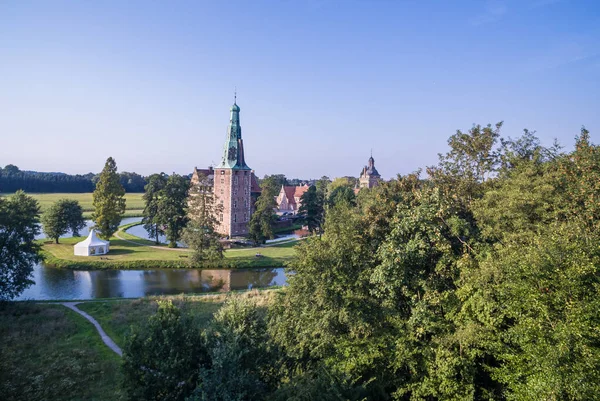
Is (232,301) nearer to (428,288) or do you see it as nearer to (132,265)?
(428,288)

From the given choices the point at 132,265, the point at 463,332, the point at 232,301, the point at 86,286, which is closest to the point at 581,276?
the point at 463,332

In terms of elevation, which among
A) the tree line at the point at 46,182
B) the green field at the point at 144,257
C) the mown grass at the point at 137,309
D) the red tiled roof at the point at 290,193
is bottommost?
the mown grass at the point at 137,309

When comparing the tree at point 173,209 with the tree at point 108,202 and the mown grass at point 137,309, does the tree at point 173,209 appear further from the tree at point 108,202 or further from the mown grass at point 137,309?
the mown grass at point 137,309

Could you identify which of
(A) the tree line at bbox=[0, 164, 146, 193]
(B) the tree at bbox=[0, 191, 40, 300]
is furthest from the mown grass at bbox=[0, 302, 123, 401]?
(A) the tree line at bbox=[0, 164, 146, 193]

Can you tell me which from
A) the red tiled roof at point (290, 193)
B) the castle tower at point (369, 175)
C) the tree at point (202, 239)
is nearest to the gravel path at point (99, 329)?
the tree at point (202, 239)

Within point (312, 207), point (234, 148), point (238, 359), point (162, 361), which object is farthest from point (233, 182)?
point (238, 359)

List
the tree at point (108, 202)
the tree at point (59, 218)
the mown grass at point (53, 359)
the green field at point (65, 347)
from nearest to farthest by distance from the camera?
the mown grass at point (53, 359) → the green field at point (65, 347) → the tree at point (108, 202) → the tree at point (59, 218)
